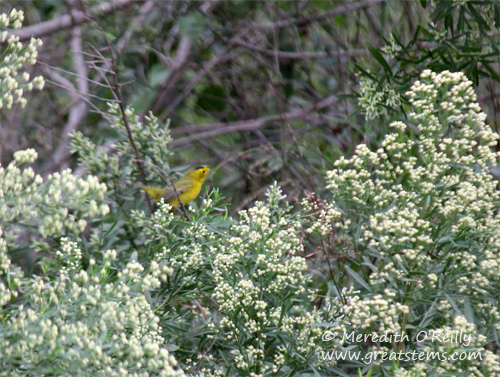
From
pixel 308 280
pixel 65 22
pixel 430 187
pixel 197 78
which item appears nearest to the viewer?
pixel 430 187

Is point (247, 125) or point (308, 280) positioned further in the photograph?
point (247, 125)

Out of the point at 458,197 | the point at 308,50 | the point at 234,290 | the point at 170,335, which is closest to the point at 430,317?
the point at 458,197

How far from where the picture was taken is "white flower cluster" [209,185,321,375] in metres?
2.26

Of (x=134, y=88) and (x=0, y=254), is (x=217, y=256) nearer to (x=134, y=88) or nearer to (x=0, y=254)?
(x=0, y=254)

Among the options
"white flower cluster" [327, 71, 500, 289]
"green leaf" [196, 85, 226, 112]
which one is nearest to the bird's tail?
"white flower cluster" [327, 71, 500, 289]

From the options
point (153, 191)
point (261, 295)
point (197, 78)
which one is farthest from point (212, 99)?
point (261, 295)

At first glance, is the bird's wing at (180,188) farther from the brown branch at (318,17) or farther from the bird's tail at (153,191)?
the brown branch at (318,17)

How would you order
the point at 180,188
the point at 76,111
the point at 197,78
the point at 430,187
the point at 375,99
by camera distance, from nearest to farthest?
the point at 430,187
the point at 375,99
the point at 180,188
the point at 76,111
the point at 197,78

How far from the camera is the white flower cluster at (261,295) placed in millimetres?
2264

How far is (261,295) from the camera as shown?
236 cm

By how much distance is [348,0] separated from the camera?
5086 millimetres

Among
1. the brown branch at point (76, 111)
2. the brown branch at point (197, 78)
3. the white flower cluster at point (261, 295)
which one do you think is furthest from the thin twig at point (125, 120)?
the brown branch at point (197, 78)

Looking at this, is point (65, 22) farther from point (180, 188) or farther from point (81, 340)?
point (81, 340)

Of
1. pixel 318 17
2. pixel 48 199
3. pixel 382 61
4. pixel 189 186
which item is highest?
pixel 318 17
